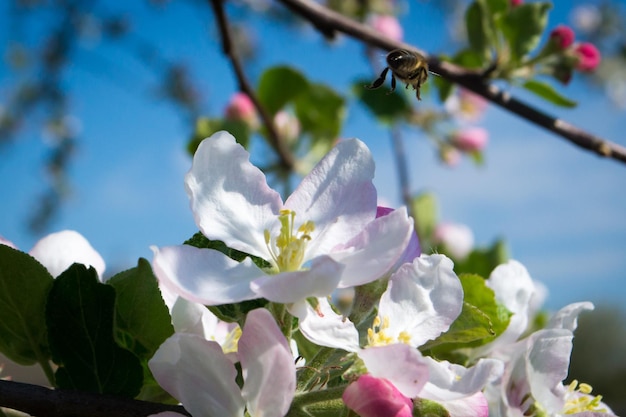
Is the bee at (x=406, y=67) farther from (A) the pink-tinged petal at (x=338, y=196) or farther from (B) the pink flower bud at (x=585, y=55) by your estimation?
(B) the pink flower bud at (x=585, y=55)

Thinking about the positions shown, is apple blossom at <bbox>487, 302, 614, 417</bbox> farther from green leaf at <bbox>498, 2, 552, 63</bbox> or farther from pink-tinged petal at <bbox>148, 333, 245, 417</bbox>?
green leaf at <bbox>498, 2, 552, 63</bbox>

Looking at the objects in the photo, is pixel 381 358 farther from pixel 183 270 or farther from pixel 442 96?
pixel 442 96

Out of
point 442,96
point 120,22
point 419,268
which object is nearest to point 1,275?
point 419,268

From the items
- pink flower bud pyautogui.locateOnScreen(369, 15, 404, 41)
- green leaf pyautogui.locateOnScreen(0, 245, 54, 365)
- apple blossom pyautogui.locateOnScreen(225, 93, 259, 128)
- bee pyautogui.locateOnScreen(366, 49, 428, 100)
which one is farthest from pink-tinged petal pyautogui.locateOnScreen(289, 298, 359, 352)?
pink flower bud pyautogui.locateOnScreen(369, 15, 404, 41)

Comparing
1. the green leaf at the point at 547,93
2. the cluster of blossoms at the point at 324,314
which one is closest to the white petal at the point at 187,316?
the cluster of blossoms at the point at 324,314

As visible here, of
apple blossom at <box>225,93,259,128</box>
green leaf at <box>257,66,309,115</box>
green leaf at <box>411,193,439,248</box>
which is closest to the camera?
green leaf at <box>257,66,309,115</box>

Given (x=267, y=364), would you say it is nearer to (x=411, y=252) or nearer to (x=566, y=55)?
(x=411, y=252)

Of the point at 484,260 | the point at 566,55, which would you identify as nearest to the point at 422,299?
the point at 484,260
